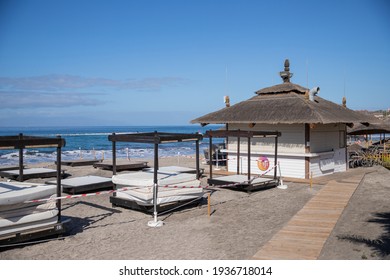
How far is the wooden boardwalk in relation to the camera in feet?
24.5

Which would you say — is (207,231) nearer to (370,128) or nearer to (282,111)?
(282,111)

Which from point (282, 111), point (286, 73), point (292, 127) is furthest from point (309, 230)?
point (286, 73)

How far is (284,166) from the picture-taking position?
18.8m

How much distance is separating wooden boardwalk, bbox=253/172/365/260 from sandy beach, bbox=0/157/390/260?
0.21 meters

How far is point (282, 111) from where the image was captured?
18.7 meters

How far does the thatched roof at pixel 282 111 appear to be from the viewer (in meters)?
17.5

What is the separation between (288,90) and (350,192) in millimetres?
8326

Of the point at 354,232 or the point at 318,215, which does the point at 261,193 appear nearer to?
the point at 318,215

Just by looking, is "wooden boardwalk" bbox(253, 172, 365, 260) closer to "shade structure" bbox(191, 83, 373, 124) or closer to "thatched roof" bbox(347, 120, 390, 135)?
"shade structure" bbox(191, 83, 373, 124)

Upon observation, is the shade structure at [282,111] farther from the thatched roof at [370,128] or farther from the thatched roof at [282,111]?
the thatched roof at [370,128]

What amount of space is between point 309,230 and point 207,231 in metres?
2.58

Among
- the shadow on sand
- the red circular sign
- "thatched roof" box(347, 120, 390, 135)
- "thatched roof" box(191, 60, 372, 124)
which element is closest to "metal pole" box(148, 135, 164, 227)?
the shadow on sand

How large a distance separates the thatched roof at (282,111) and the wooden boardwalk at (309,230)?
14.1 ft

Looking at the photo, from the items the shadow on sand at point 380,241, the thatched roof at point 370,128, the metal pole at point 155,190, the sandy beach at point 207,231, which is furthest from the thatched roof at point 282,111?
the metal pole at point 155,190
